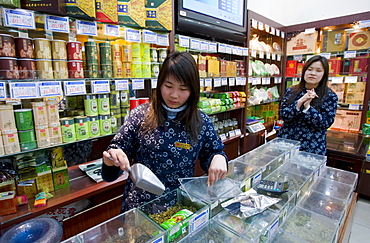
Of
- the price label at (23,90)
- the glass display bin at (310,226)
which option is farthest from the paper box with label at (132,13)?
the glass display bin at (310,226)

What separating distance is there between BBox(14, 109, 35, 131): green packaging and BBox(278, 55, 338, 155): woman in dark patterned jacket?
199 centimetres

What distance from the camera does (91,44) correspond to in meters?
1.53

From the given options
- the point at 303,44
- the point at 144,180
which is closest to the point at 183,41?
the point at 144,180

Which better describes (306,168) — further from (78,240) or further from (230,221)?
(78,240)

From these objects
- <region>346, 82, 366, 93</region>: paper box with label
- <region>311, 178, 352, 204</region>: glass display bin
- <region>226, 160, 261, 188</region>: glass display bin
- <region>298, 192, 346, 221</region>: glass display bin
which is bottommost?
<region>298, 192, 346, 221</region>: glass display bin

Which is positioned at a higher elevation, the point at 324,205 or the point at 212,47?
the point at 212,47

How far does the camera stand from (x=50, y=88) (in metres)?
1.37

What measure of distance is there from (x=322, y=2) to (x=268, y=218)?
4313mm

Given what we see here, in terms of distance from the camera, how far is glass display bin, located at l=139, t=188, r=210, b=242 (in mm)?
815

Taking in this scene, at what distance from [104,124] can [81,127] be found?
171 mm

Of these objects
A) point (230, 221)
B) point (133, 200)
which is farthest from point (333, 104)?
point (133, 200)

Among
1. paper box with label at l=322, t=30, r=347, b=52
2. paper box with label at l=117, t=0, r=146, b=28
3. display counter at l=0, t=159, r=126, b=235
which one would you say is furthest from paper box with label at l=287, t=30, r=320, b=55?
display counter at l=0, t=159, r=126, b=235

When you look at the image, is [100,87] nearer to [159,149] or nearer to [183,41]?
[159,149]

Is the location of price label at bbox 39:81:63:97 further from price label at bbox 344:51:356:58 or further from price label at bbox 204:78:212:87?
price label at bbox 344:51:356:58
